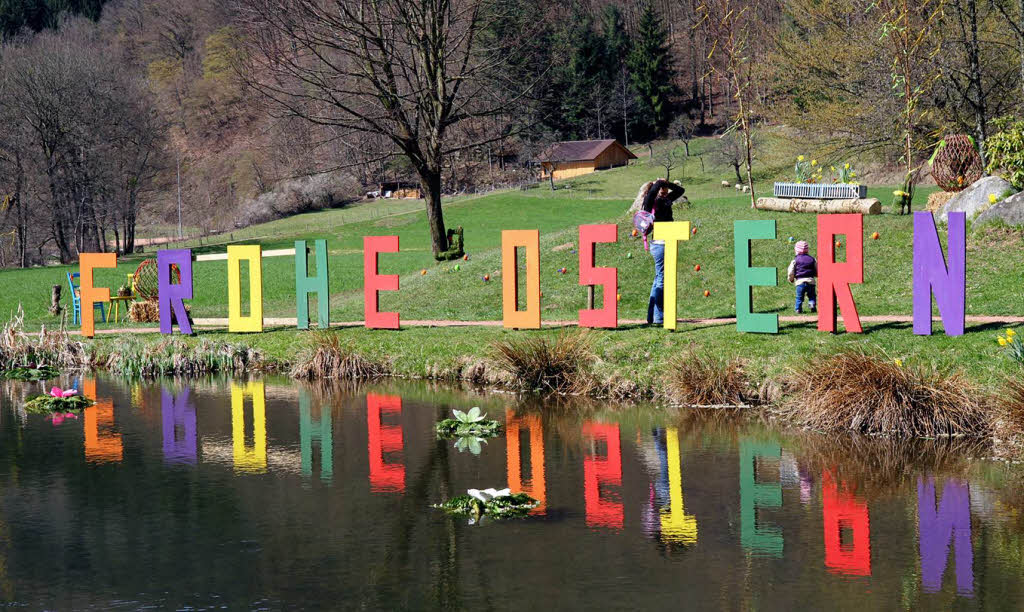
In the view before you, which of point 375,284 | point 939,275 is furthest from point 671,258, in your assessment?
point 375,284

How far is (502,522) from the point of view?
11.3 meters

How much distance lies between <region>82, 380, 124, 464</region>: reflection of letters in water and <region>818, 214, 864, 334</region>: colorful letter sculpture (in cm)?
1112

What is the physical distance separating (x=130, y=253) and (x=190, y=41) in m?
82.9

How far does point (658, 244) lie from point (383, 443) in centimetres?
696

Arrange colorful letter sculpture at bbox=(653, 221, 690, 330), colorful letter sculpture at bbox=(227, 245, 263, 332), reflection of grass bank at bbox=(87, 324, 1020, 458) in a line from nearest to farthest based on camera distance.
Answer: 1. reflection of grass bank at bbox=(87, 324, 1020, 458)
2. colorful letter sculpture at bbox=(653, 221, 690, 330)
3. colorful letter sculpture at bbox=(227, 245, 263, 332)

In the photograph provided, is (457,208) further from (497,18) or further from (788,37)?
(497,18)

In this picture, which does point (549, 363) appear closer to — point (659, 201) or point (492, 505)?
point (659, 201)

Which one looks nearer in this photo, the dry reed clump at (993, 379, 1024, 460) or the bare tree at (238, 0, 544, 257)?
the dry reed clump at (993, 379, 1024, 460)

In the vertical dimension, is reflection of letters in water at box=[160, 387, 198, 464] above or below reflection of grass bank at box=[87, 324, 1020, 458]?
below

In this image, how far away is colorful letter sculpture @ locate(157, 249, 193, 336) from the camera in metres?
23.9

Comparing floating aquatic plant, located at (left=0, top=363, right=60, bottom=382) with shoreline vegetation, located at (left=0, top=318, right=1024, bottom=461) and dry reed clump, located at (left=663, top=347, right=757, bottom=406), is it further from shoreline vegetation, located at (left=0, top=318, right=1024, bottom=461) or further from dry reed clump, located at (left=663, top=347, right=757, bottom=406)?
Result: dry reed clump, located at (left=663, top=347, right=757, bottom=406)

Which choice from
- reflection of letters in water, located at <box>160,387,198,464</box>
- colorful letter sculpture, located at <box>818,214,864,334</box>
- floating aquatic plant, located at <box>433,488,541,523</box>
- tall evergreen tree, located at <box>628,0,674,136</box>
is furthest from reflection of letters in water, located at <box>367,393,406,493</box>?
tall evergreen tree, located at <box>628,0,674,136</box>

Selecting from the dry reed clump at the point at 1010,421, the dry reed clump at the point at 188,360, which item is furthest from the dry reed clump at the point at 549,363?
the dry reed clump at the point at 1010,421

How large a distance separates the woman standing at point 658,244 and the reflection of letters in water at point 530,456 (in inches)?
173
